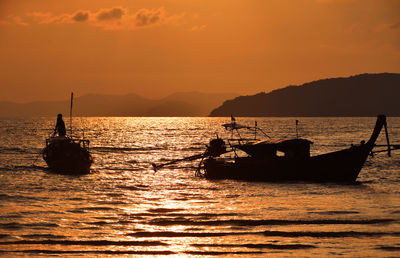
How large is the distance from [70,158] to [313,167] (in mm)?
27335

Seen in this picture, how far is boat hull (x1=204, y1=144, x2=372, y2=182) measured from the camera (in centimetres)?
4755

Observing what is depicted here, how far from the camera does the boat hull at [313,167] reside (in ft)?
156

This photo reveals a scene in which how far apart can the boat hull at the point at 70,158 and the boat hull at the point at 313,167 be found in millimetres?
19256

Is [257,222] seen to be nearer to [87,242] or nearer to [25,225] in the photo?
[87,242]

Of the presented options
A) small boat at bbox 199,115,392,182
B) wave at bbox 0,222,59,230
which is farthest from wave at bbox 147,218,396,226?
small boat at bbox 199,115,392,182

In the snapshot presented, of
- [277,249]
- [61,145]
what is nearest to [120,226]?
[277,249]

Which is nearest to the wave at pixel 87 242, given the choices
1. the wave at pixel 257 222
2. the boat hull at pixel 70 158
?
the wave at pixel 257 222

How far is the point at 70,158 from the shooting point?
189 feet

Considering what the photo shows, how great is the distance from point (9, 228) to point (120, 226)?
18.4 feet

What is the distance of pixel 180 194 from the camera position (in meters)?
41.1

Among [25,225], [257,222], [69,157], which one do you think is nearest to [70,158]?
[69,157]

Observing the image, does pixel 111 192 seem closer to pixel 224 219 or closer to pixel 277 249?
pixel 224 219

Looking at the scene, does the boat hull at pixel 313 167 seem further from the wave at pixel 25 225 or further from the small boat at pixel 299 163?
the wave at pixel 25 225

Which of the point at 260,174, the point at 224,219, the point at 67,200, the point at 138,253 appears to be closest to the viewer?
the point at 138,253
